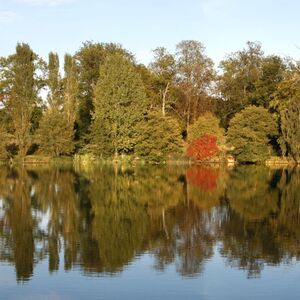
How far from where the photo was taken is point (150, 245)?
12.4 meters

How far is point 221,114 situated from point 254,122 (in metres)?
12.3

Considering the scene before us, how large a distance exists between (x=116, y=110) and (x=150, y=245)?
36.3 m

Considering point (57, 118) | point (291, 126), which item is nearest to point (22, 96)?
point (57, 118)

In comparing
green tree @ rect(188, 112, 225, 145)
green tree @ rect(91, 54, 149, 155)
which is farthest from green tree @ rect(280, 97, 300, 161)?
green tree @ rect(91, 54, 149, 155)

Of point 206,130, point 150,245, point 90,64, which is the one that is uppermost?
point 90,64

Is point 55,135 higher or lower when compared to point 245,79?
lower

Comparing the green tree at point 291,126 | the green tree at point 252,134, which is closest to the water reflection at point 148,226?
the green tree at point 291,126

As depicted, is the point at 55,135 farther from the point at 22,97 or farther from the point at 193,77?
the point at 193,77

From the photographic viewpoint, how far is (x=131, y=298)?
862 centimetres

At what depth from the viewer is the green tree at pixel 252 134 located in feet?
152

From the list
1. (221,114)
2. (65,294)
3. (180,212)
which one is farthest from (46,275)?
(221,114)

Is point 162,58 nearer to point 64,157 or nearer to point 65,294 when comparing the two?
point 64,157

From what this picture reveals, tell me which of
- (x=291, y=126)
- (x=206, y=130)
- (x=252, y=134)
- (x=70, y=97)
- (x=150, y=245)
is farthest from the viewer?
(x=70, y=97)

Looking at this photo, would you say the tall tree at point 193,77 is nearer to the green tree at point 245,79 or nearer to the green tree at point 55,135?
the green tree at point 245,79
